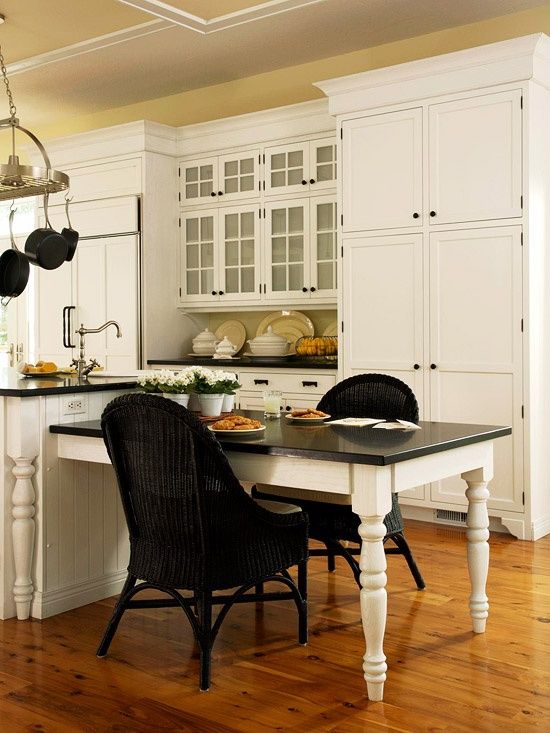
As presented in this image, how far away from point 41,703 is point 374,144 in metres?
3.46

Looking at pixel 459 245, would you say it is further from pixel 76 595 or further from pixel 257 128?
pixel 76 595

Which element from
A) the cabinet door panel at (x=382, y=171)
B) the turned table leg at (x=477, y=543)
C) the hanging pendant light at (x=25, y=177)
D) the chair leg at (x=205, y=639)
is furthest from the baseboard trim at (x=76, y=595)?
the cabinet door panel at (x=382, y=171)

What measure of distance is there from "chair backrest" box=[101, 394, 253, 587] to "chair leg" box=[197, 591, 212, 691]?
70mm

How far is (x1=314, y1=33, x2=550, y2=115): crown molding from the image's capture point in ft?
14.2

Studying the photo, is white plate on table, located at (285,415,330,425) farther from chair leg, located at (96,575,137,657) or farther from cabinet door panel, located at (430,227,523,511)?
cabinet door panel, located at (430,227,523,511)

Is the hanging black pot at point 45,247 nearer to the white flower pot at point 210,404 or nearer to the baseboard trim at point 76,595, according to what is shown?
the white flower pot at point 210,404

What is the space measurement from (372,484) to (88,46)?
418cm

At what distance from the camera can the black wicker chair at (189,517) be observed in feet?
8.54

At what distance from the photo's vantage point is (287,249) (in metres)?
5.68

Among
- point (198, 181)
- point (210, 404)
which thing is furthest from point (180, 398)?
point (198, 181)

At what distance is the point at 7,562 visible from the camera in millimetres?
3316

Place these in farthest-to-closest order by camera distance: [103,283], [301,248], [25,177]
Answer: [103,283], [301,248], [25,177]

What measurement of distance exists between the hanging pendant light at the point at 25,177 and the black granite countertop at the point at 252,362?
6.15 ft

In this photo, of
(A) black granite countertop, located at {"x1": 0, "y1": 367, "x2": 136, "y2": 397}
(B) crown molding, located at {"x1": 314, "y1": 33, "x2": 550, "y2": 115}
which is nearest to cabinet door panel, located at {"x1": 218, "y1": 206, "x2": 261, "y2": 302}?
(B) crown molding, located at {"x1": 314, "y1": 33, "x2": 550, "y2": 115}
